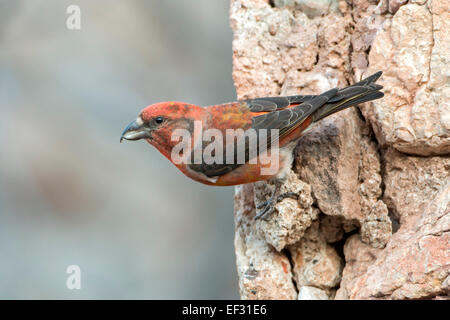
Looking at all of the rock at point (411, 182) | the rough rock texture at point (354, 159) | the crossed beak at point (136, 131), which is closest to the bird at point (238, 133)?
the crossed beak at point (136, 131)

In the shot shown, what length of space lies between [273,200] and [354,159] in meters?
0.63

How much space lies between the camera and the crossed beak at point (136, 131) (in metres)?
3.91

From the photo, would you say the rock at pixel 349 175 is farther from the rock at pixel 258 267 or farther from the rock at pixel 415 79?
the rock at pixel 258 267

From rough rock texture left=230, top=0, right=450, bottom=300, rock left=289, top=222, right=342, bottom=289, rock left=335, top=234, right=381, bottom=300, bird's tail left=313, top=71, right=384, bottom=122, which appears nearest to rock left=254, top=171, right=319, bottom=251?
rough rock texture left=230, top=0, right=450, bottom=300

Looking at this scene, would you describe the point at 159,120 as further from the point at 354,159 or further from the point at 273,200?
the point at 354,159

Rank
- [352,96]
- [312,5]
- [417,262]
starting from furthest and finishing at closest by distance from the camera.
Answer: [312,5] → [352,96] → [417,262]

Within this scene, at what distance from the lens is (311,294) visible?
375cm

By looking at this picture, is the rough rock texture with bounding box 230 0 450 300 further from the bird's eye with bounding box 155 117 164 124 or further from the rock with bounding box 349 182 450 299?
the bird's eye with bounding box 155 117 164 124

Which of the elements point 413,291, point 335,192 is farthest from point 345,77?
point 413,291

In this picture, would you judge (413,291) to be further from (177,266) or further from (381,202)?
(177,266)

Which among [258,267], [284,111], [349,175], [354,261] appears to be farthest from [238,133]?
[354,261]

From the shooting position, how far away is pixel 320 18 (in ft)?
13.7

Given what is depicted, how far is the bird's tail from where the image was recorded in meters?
3.42

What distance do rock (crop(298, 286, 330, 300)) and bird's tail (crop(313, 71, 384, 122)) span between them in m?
1.19
